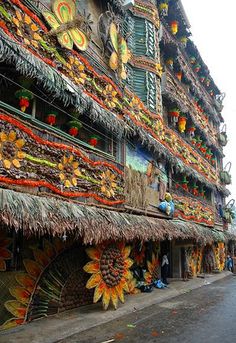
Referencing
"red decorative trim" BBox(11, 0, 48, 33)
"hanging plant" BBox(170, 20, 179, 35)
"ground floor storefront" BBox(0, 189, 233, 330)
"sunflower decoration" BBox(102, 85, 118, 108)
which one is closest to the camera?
"ground floor storefront" BBox(0, 189, 233, 330)

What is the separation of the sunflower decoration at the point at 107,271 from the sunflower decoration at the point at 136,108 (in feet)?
16.4

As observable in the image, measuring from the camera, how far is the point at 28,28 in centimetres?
739

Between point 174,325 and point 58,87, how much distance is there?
632 cm

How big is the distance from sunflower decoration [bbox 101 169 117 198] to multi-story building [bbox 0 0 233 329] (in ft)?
0.10

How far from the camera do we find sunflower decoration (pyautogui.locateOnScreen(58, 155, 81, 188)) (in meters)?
7.75

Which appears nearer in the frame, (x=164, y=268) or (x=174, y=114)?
(x=164, y=268)

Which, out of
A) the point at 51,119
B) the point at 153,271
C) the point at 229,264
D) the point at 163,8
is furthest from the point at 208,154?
the point at 51,119

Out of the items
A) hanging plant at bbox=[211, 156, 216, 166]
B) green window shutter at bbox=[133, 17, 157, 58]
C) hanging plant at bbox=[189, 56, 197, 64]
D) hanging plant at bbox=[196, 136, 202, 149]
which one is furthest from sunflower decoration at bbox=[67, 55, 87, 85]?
hanging plant at bbox=[211, 156, 216, 166]

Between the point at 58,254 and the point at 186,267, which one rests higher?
the point at 58,254

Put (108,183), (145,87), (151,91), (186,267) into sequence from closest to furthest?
(108,183) < (145,87) < (151,91) < (186,267)

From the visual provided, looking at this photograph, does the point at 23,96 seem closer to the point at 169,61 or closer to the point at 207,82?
the point at 169,61

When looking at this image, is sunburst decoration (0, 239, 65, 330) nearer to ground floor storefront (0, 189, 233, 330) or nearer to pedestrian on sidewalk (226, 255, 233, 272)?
ground floor storefront (0, 189, 233, 330)

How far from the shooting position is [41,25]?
7.91 m

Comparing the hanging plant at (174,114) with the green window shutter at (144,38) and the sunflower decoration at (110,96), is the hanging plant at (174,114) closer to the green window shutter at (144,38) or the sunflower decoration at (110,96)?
the green window shutter at (144,38)
